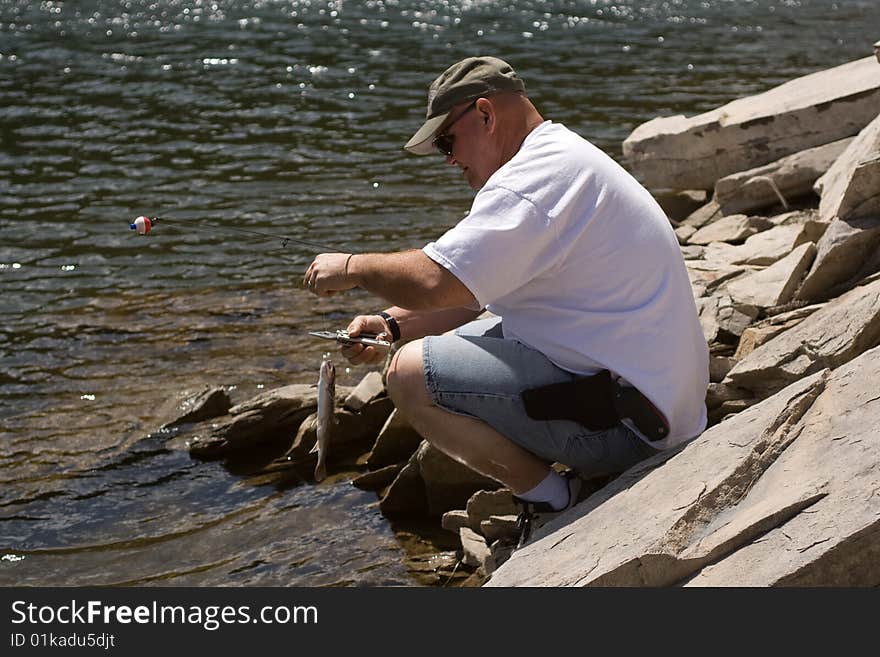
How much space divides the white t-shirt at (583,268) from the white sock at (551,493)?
0.45 meters

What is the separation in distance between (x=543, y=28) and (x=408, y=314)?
19.0 m

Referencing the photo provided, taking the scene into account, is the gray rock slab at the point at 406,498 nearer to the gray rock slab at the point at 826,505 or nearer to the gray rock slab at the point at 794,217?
the gray rock slab at the point at 826,505

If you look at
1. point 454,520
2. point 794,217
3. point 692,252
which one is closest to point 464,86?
point 454,520

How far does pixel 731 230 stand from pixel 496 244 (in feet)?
16.7

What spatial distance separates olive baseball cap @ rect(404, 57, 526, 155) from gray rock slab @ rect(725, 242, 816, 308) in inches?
90.7

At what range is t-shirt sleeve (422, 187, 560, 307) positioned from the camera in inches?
183

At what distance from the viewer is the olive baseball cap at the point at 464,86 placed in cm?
506

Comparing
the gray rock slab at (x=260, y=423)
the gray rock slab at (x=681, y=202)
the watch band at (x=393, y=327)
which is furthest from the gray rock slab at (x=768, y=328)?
the gray rock slab at (x=681, y=202)

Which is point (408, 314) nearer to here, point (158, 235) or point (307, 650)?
point (307, 650)

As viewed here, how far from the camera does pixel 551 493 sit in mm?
5242

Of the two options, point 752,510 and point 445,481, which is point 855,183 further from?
point 752,510

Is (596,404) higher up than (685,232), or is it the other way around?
(596,404)

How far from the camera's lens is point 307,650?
4402mm

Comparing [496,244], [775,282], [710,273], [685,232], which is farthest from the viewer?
[685,232]
